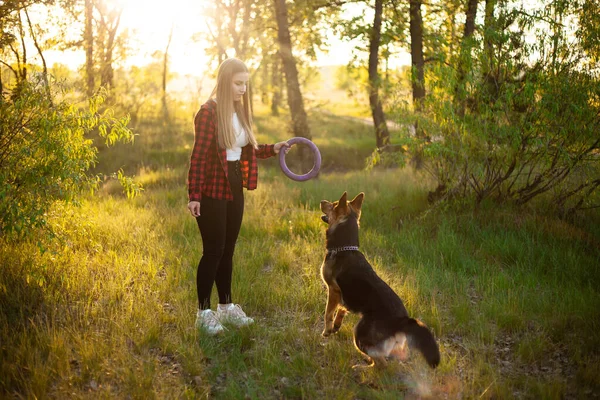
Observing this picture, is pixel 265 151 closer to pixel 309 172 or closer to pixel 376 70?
pixel 309 172

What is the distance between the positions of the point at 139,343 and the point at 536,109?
6376 mm

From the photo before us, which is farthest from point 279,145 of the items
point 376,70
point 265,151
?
point 376,70

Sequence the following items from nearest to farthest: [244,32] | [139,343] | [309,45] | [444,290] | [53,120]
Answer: [139,343]
[53,120]
[444,290]
[309,45]
[244,32]

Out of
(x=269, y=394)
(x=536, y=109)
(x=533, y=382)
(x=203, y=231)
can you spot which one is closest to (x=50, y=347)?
(x=203, y=231)

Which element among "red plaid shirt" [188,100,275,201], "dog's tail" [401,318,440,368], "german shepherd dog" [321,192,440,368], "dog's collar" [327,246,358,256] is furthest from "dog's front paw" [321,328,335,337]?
"red plaid shirt" [188,100,275,201]

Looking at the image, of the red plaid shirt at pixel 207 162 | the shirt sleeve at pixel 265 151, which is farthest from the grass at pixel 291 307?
the shirt sleeve at pixel 265 151

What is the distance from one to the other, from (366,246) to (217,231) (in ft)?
10.8

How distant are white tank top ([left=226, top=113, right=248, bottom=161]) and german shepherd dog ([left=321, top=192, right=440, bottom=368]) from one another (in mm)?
1020

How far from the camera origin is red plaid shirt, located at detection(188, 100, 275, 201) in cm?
448

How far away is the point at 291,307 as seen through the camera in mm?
5559

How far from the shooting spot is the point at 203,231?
463 cm

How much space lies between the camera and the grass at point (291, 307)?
13.3 ft

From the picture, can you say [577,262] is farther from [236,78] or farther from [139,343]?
[139,343]

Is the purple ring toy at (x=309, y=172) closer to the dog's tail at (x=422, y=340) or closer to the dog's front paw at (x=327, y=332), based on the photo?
the dog's front paw at (x=327, y=332)
